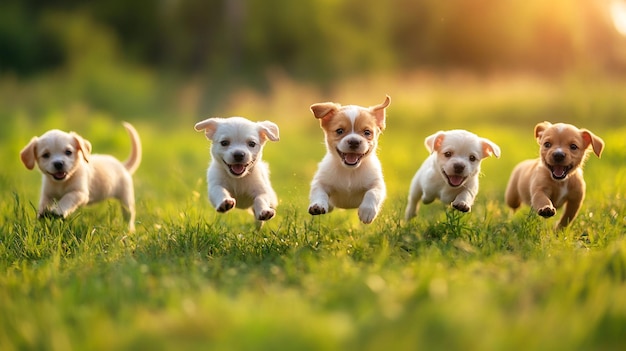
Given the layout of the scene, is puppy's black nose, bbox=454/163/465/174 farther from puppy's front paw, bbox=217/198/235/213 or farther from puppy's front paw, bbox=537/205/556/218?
puppy's front paw, bbox=217/198/235/213

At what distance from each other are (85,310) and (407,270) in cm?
172

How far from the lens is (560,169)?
18.2ft

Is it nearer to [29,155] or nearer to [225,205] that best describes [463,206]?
[225,205]

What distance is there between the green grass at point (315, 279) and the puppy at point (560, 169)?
0.17m

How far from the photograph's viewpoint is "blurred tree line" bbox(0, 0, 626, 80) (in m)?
26.2

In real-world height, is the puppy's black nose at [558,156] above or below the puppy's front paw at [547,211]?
above

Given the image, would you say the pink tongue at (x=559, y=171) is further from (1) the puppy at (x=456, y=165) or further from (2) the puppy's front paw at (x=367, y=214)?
(2) the puppy's front paw at (x=367, y=214)

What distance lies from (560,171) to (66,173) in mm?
3760

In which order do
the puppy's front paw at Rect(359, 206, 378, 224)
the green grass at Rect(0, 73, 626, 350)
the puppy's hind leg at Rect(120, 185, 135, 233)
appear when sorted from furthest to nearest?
the puppy's hind leg at Rect(120, 185, 135, 233), the puppy's front paw at Rect(359, 206, 378, 224), the green grass at Rect(0, 73, 626, 350)

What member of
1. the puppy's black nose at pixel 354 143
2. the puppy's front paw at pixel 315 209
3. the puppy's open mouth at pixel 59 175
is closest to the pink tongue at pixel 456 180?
the puppy's black nose at pixel 354 143

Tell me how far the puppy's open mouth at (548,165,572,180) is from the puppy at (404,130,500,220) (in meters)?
0.42

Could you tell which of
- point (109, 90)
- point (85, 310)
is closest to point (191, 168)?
point (85, 310)

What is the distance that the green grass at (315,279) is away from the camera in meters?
3.12

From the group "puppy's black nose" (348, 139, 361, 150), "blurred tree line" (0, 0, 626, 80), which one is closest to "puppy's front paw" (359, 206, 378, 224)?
"puppy's black nose" (348, 139, 361, 150)
